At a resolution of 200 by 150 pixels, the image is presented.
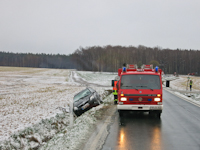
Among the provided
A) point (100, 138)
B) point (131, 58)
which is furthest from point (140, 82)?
point (131, 58)

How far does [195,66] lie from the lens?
139 meters

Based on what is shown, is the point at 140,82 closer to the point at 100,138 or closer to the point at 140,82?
the point at 140,82

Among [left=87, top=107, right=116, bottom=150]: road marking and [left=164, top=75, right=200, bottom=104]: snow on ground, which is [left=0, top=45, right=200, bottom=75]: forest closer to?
[left=164, top=75, right=200, bottom=104]: snow on ground

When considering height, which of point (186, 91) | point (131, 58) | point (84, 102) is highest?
point (131, 58)

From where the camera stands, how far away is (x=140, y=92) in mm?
9289

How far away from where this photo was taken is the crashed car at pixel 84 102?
12.2 metres

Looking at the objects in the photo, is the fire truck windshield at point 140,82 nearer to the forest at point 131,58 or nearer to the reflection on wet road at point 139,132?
the reflection on wet road at point 139,132

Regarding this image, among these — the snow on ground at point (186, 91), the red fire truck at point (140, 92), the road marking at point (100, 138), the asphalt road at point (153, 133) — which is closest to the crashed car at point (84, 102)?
the asphalt road at point (153, 133)

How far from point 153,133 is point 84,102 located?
5.69m

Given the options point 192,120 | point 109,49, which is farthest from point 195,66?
point 192,120

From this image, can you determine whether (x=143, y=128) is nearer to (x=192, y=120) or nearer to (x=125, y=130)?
(x=125, y=130)

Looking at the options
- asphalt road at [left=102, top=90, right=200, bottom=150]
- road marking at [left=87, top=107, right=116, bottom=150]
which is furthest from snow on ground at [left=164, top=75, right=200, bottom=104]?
road marking at [left=87, top=107, right=116, bottom=150]

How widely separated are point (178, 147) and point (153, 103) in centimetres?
347

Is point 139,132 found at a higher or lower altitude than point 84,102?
lower
